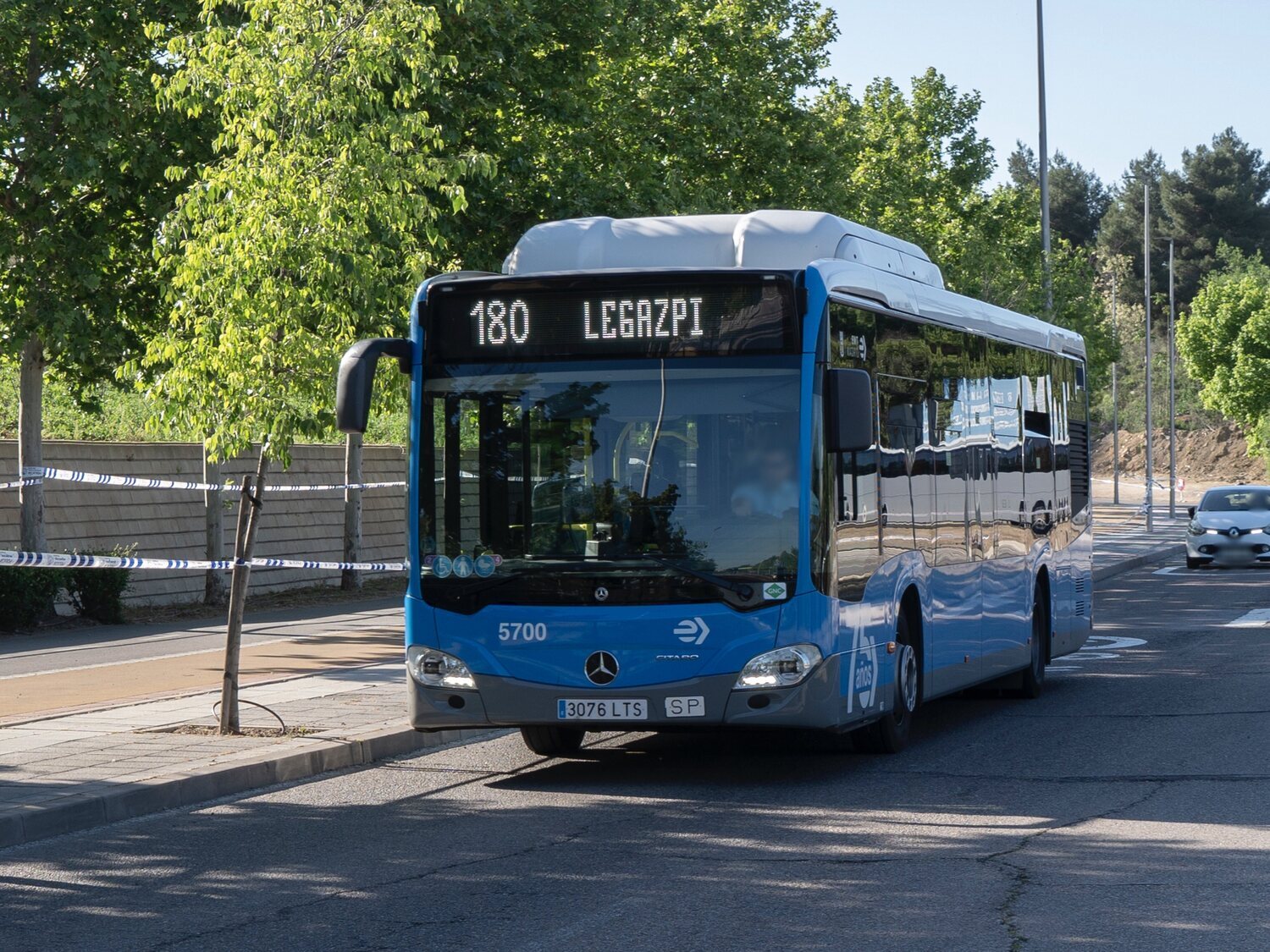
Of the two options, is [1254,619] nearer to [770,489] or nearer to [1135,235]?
[770,489]

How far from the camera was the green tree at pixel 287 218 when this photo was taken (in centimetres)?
1162

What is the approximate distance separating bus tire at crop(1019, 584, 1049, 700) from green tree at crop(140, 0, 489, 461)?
5963 mm

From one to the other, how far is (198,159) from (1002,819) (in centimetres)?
1430

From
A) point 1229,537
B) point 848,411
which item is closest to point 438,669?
point 848,411

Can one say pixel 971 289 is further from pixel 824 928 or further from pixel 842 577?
pixel 824 928

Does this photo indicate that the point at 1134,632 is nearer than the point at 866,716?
No

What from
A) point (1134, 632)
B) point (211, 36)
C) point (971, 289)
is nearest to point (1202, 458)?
point (971, 289)

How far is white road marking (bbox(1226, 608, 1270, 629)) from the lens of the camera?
2134 cm

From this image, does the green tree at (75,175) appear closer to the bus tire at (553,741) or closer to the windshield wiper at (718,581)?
the bus tire at (553,741)

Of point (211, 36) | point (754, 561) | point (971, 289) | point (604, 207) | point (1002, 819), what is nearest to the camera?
point (1002, 819)

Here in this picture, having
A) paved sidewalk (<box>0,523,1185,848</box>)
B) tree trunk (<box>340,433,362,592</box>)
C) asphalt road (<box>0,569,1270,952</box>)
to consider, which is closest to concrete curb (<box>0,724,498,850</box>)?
paved sidewalk (<box>0,523,1185,848</box>)

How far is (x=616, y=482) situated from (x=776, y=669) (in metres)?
1.30

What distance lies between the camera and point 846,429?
9.69 meters

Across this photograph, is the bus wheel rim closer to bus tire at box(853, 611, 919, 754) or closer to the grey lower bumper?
bus tire at box(853, 611, 919, 754)
